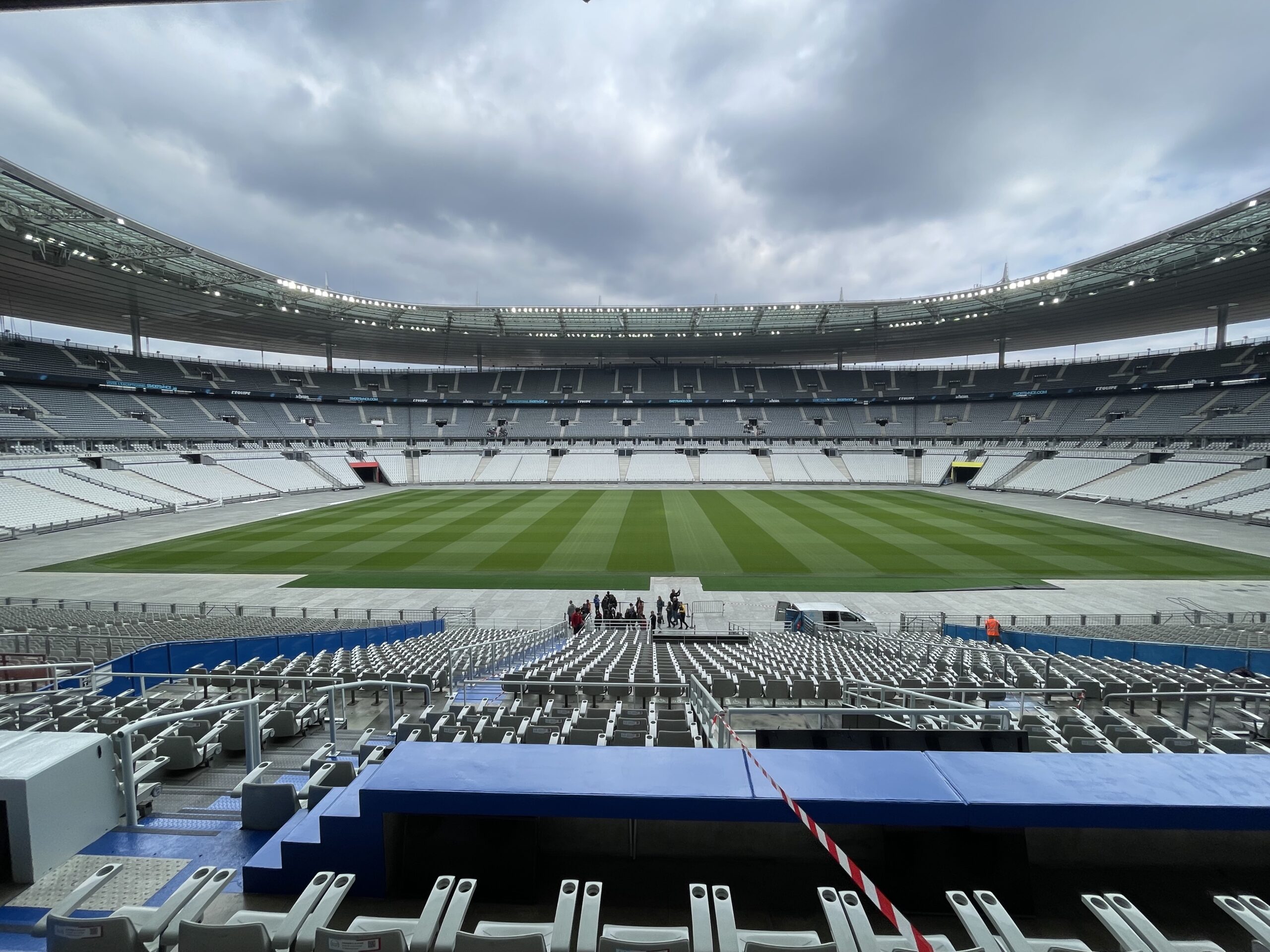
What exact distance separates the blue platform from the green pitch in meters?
20.4

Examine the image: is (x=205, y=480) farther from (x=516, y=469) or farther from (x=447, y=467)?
(x=516, y=469)

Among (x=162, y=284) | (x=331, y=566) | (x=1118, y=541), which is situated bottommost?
(x=1118, y=541)

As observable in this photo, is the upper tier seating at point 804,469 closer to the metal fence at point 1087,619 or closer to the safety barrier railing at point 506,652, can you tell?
the metal fence at point 1087,619

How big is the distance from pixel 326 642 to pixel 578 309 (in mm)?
50388

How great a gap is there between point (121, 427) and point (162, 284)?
17023 mm

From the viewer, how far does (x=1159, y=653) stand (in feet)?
41.7

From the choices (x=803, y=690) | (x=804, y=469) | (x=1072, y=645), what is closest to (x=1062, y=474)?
(x=804, y=469)

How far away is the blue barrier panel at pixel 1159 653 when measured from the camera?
12.4m

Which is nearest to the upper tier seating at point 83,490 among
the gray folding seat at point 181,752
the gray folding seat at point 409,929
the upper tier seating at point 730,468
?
the gray folding seat at point 181,752

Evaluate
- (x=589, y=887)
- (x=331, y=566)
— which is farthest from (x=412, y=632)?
(x=589, y=887)

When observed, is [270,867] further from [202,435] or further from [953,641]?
[202,435]

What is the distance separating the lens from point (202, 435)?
5922 cm

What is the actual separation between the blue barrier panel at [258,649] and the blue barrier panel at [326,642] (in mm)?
1032

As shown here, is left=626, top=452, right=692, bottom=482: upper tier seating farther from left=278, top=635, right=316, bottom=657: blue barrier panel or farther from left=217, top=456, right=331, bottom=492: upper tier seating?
left=278, top=635, right=316, bottom=657: blue barrier panel
